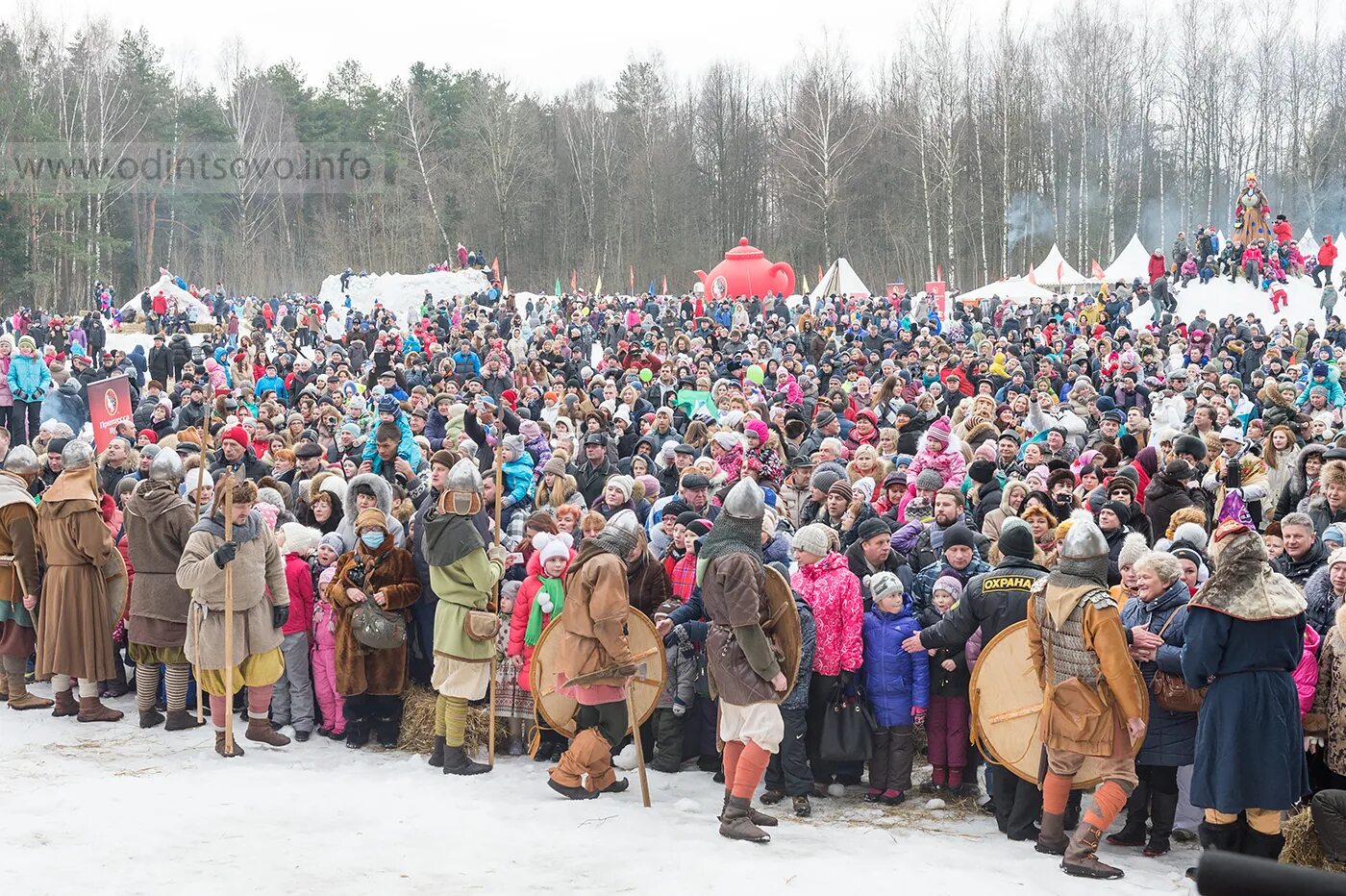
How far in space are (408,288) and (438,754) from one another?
3505 centimetres

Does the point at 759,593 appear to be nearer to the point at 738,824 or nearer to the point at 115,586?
the point at 738,824

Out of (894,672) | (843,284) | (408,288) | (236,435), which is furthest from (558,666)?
(408,288)

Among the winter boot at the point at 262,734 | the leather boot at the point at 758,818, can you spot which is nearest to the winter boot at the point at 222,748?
the winter boot at the point at 262,734

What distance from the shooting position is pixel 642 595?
6773 mm

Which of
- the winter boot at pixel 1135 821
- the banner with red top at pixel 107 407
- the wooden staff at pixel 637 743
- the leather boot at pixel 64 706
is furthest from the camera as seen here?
the banner with red top at pixel 107 407

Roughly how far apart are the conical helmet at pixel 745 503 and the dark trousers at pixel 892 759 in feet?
4.50

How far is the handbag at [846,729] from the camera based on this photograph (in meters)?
6.27

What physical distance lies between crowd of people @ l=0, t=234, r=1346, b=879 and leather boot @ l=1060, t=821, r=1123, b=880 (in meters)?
0.01

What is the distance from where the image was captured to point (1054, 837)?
18.2 ft

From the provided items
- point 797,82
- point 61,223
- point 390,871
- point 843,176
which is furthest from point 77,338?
point 797,82

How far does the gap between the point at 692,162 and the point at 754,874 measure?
58.2 metres

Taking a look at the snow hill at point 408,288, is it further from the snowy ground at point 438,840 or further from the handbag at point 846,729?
the handbag at point 846,729

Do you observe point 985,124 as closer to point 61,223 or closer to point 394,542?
point 61,223

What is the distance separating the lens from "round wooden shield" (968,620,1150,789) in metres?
5.77
